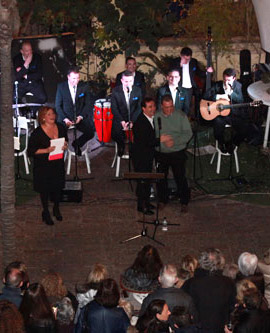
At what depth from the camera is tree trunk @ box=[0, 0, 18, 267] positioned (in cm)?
896

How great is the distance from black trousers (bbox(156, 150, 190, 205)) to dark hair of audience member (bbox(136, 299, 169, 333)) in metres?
5.54

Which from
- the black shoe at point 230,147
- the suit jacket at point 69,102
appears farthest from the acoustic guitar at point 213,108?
the suit jacket at point 69,102

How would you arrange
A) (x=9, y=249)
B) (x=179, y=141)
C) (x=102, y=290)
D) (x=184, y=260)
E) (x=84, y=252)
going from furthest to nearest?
(x=179, y=141), (x=84, y=252), (x=9, y=249), (x=184, y=260), (x=102, y=290)

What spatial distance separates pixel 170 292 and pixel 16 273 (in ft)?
4.74

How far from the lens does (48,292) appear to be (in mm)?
8359

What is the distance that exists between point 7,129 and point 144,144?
3679 millimetres

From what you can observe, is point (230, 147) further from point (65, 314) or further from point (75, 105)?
point (65, 314)

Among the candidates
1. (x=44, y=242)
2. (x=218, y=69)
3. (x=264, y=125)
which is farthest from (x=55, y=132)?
(x=218, y=69)

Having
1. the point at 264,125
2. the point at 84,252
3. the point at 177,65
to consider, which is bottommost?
the point at 84,252

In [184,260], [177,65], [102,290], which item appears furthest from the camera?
[177,65]

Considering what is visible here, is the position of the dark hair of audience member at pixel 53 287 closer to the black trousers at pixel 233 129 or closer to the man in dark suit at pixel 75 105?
the man in dark suit at pixel 75 105

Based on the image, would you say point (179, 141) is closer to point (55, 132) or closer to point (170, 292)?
point (55, 132)

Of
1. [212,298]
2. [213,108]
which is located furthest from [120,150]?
[212,298]

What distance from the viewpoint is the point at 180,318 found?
24.8 feet
